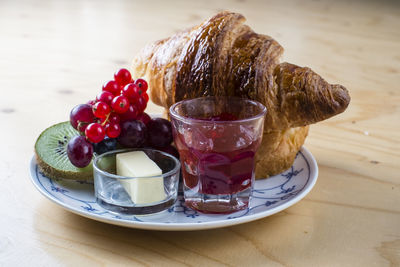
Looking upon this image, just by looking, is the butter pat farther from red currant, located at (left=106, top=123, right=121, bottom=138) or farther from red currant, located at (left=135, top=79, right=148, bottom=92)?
red currant, located at (left=135, top=79, right=148, bottom=92)

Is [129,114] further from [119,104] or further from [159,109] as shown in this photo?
[159,109]

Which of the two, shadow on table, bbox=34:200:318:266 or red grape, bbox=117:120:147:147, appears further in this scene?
red grape, bbox=117:120:147:147

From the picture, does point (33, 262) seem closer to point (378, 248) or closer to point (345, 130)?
point (378, 248)

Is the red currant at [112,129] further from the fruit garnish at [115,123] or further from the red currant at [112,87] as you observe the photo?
the red currant at [112,87]

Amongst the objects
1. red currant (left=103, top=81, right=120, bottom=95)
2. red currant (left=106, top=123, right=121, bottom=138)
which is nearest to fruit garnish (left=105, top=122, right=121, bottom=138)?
red currant (left=106, top=123, right=121, bottom=138)

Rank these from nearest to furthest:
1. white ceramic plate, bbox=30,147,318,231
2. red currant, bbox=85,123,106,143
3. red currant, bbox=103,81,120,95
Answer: white ceramic plate, bbox=30,147,318,231 < red currant, bbox=85,123,106,143 < red currant, bbox=103,81,120,95

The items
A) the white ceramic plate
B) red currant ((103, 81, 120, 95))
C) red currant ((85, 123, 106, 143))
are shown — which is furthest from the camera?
red currant ((103, 81, 120, 95))
